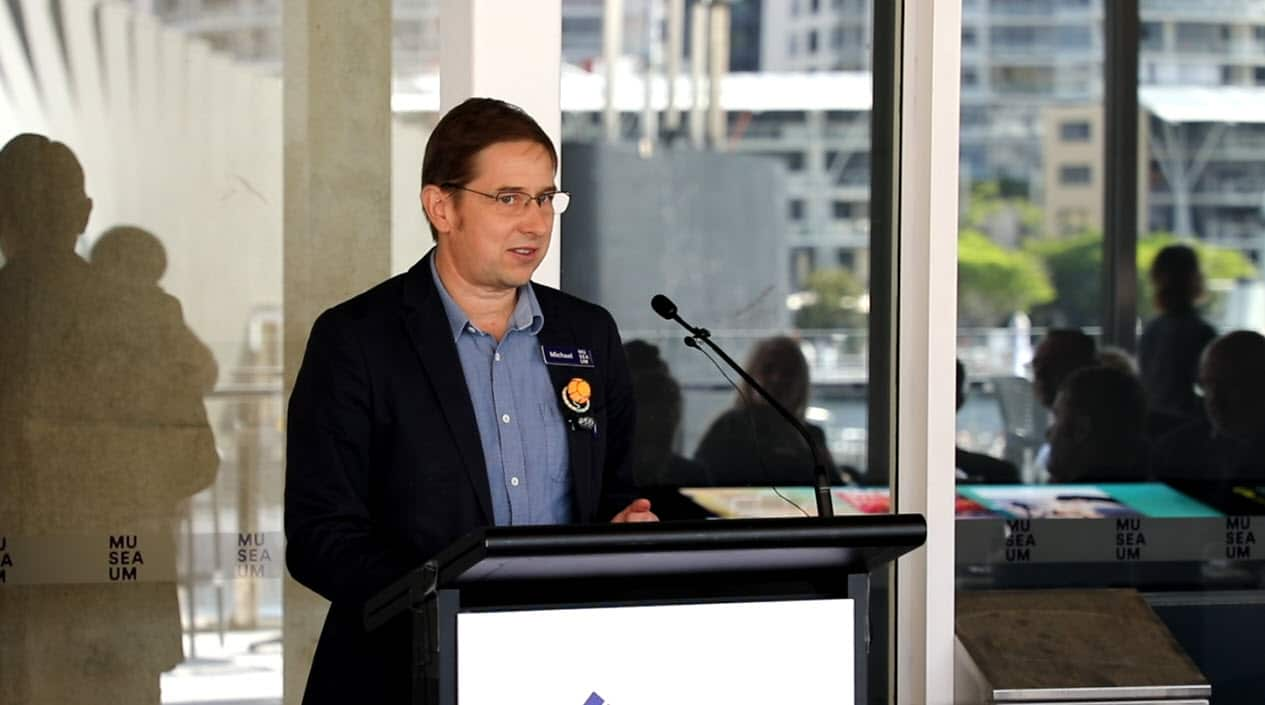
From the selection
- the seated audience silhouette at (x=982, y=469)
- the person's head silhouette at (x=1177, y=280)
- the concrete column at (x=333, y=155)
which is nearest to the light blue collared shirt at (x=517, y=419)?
the concrete column at (x=333, y=155)

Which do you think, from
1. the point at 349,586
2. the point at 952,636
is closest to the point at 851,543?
the point at 349,586

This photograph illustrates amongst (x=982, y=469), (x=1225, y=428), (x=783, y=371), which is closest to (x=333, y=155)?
(x=783, y=371)

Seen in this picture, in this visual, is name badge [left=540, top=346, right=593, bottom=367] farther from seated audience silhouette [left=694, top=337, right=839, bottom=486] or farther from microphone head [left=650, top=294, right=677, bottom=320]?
seated audience silhouette [left=694, top=337, right=839, bottom=486]

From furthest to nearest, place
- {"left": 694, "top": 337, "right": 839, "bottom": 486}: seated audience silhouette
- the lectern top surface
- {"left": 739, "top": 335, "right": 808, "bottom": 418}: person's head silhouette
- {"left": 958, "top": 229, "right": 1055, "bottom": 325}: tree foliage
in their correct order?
{"left": 958, "top": 229, "right": 1055, "bottom": 325}: tree foliage → {"left": 739, "top": 335, "right": 808, "bottom": 418}: person's head silhouette → {"left": 694, "top": 337, "right": 839, "bottom": 486}: seated audience silhouette → the lectern top surface

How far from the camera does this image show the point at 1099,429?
4.91 metres

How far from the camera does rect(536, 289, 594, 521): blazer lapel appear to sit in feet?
6.63

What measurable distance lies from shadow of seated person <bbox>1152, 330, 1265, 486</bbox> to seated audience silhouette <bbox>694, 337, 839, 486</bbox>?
1.09m

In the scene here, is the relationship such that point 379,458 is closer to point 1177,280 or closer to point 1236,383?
point 1236,383

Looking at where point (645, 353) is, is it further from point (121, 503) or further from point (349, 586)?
point (349, 586)

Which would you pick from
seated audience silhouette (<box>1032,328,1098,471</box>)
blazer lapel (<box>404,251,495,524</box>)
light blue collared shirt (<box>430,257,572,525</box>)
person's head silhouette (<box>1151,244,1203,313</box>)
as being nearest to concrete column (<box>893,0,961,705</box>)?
Result: light blue collared shirt (<box>430,257,572,525</box>)

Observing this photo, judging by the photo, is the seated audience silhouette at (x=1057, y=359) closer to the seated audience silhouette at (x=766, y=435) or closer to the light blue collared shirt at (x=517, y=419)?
the seated audience silhouette at (x=766, y=435)

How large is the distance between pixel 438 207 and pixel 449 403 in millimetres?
255

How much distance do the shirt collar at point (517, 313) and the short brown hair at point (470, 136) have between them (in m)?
0.13

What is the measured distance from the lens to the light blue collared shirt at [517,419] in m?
1.99
